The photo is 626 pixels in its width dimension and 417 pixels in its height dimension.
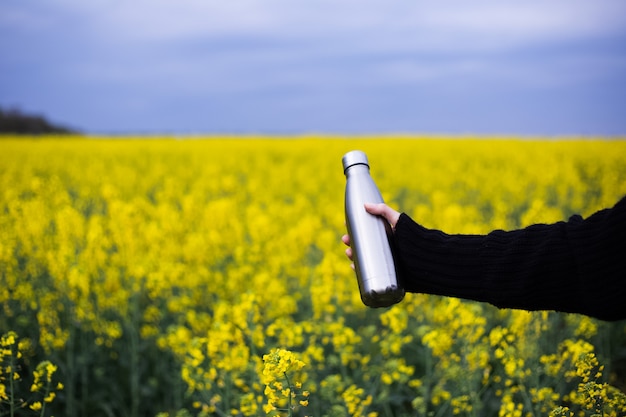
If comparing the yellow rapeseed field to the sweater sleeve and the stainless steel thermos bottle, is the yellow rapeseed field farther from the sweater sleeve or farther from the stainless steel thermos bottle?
the sweater sleeve

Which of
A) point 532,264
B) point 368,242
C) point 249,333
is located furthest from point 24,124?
point 532,264

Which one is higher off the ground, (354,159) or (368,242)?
(354,159)

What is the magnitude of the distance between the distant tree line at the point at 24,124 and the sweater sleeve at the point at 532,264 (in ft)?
115

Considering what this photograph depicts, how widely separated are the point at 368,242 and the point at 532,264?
441mm

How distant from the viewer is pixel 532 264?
171 cm

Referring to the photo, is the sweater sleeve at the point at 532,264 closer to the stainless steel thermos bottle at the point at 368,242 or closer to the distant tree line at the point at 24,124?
the stainless steel thermos bottle at the point at 368,242

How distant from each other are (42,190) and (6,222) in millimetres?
1446

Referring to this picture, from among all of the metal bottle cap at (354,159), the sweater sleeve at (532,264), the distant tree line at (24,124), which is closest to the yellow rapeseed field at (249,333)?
the sweater sleeve at (532,264)

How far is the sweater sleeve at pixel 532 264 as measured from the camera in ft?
5.26

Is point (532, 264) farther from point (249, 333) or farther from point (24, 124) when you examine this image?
point (24, 124)

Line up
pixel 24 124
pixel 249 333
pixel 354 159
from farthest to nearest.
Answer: pixel 24 124, pixel 249 333, pixel 354 159

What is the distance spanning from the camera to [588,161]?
13734 millimetres

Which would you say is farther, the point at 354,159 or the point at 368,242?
the point at 354,159

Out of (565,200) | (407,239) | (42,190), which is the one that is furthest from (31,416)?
(565,200)
